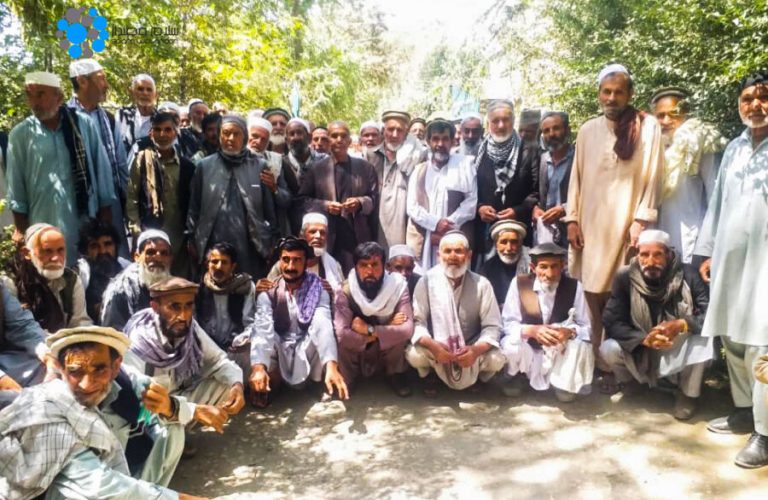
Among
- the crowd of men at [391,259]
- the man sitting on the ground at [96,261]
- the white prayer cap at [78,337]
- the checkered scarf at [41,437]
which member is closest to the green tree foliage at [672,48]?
the crowd of men at [391,259]

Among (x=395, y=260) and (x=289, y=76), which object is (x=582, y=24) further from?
(x=289, y=76)

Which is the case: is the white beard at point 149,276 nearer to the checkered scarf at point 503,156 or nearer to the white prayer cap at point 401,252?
the white prayer cap at point 401,252

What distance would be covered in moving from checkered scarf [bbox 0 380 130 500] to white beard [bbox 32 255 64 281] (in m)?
1.62

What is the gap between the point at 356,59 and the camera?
1712cm

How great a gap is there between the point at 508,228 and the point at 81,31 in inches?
196

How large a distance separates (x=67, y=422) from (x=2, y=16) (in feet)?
15.6

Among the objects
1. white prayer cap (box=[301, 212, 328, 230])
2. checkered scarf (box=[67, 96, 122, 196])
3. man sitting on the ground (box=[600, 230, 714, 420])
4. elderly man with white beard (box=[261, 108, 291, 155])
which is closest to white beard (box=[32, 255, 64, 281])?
checkered scarf (box=[67, 96, 122, 196])

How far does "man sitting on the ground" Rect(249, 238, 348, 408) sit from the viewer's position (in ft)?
14.0

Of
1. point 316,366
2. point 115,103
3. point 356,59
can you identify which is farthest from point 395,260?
point 356,59

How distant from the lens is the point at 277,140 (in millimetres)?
6461

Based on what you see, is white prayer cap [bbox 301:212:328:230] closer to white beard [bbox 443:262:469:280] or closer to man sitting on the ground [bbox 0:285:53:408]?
white beard [bbox 443:262:469:280]

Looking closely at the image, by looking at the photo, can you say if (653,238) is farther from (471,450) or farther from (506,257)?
(471,450)

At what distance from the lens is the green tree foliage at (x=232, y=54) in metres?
5.66

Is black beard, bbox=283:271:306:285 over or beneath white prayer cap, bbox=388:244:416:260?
beneath
